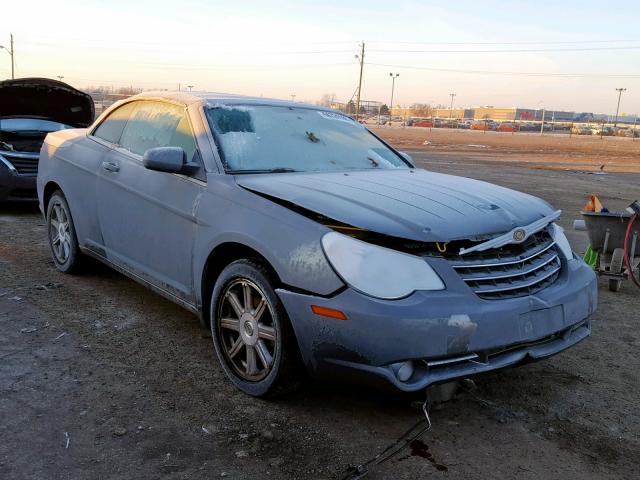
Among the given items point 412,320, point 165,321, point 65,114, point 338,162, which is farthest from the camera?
point 65,114

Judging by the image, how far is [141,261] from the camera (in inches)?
167

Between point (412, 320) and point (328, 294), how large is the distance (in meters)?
0.40

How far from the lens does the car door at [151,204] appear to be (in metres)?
3.80

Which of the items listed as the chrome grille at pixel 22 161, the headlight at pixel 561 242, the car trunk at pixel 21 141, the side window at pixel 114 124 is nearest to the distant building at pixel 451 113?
the car trunk at pixel 21 141

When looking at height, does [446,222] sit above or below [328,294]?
above

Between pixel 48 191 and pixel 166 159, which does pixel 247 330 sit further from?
pixel 48 191

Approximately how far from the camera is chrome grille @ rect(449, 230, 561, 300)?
9.58 feet

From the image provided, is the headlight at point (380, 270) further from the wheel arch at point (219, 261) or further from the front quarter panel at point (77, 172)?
the front quarter panel at point (77, 172)

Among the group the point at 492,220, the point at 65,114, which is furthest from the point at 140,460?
the point at 65,114

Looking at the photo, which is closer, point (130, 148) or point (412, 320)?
point (412, 320)

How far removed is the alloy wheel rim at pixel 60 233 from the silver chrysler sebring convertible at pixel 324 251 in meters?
0.93

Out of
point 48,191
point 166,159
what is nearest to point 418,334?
point 166,159

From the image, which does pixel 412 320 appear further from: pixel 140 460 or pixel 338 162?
pixel 338 162

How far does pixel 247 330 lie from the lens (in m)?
3.35
